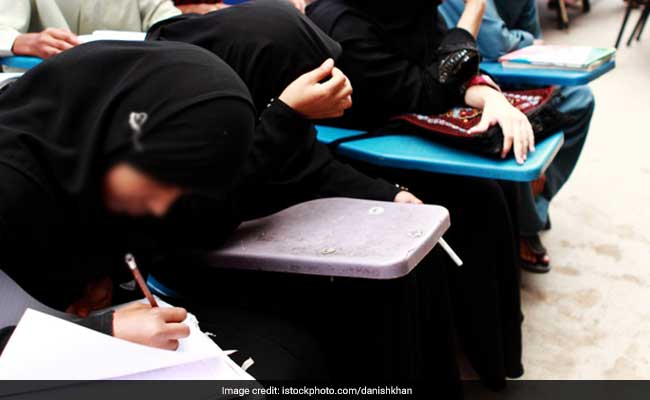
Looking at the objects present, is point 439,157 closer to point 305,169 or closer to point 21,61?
point 305,169

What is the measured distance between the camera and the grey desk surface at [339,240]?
701 millimetres

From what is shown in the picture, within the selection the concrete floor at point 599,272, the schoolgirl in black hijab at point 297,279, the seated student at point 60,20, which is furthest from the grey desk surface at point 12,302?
the concrete floor at point 599,272

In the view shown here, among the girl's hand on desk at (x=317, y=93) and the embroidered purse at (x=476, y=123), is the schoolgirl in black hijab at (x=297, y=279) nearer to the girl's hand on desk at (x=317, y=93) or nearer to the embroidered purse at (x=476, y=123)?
the girl's hand on desk at (x=317, y=93)

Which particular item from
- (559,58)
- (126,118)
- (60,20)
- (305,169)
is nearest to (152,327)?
(126,118)

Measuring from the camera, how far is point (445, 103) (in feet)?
4.00

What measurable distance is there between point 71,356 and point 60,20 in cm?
107

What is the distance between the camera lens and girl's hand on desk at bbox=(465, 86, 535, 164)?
40.6 inches

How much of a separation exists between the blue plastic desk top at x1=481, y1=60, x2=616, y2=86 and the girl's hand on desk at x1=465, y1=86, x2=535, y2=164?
20cm

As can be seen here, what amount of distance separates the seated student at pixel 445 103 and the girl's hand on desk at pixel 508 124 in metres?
0.02

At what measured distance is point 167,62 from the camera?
52 cm

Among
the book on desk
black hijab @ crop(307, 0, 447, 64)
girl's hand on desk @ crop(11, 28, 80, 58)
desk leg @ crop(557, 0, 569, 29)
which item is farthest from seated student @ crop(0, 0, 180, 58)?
desk leg @ crop(557, 0, 569, 29)

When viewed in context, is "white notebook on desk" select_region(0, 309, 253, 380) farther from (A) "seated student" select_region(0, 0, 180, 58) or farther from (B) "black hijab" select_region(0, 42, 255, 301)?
(A) "seated student" select_region(0, 0, 180, 58)

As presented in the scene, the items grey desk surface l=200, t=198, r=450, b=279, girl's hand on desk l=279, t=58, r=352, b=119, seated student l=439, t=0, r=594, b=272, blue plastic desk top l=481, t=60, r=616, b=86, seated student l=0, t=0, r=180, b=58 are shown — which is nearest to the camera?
grey desk surface l=200, t=198, r=450, b=279

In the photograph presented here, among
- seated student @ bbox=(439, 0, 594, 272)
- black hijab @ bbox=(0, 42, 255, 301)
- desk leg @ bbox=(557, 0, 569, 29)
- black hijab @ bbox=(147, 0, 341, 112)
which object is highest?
black hijab @ bbox=(0, 42, 255, 301)
